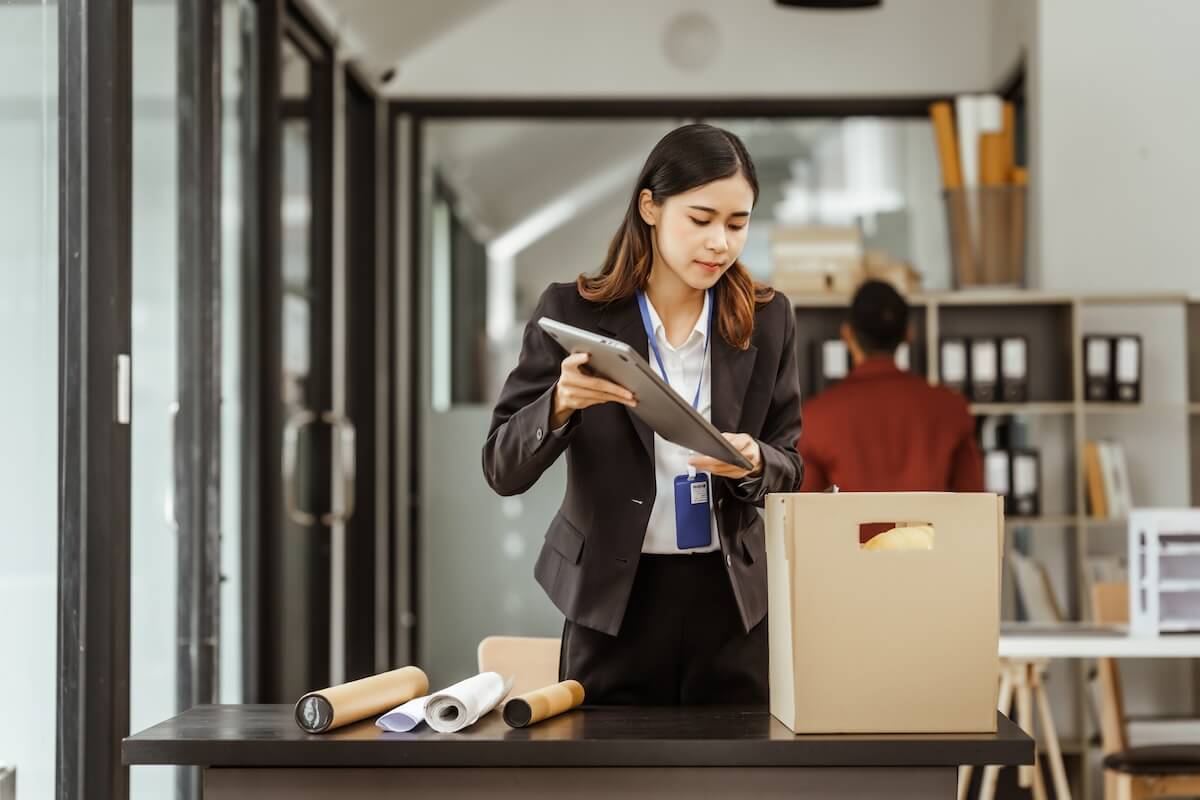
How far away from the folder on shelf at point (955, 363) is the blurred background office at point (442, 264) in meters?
0.04

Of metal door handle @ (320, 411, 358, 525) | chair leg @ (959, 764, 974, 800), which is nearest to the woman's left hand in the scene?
chair leg @ (959, 764, 974, 800)

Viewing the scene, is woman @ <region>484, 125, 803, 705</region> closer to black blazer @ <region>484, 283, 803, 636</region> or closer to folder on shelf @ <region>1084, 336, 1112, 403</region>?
black blazer @ <region>484, 283, 803, 636</region>

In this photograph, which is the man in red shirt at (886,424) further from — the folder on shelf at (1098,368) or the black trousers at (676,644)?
the black trousers at (676,644)

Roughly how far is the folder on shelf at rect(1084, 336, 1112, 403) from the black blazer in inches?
120

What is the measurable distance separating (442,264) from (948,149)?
207 cm

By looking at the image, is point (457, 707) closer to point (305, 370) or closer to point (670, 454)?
point (670, 454)

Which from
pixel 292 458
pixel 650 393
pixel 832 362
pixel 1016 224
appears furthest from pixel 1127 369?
pixel 650 393

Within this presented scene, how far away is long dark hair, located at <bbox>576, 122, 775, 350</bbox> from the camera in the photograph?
1.97 meters

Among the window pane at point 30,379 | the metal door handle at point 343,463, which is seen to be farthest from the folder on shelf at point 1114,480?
the window pane at point 30,379

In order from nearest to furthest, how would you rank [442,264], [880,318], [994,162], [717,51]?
[880,318] → [994,162] → [717,51] → [442,264]

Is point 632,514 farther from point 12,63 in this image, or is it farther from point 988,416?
point 988,416

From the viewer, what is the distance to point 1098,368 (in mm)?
4824

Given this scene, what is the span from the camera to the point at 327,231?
16.8ft

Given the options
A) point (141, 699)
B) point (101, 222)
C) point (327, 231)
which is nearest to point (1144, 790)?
point (141, 699)
